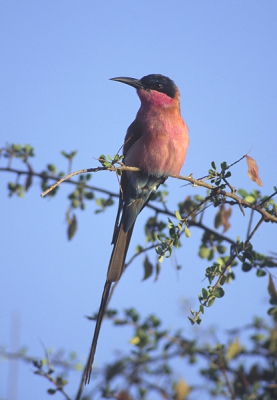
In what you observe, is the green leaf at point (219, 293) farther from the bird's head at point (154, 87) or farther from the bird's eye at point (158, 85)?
the bird's eye at point (158, 85)

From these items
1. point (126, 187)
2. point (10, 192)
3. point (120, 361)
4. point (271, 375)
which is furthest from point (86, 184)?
point (271, 375)

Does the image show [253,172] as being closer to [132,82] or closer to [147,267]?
[147,267]

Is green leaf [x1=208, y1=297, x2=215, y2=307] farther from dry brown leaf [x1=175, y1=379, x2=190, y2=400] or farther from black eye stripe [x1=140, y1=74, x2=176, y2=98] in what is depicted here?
black eye stripe [x1=140, y1=74, x2=176, y2=98]

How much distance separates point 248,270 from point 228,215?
1.17ft

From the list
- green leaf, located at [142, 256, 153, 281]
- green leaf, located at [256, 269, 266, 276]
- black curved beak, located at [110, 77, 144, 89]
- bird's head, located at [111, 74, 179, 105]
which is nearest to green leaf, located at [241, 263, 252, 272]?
green leaf, located at [256, 269, 266, 276]

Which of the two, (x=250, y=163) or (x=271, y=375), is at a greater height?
Result: (x=250, y=163)

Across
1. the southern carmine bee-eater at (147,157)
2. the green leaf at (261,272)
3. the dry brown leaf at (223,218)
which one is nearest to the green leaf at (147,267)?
the southern carmine bee-eater at (147,157)

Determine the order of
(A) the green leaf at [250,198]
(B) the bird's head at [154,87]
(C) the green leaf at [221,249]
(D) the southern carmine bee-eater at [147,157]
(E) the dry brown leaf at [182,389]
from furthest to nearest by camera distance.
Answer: (B) the bird's head at [154,87]
(D) the southern carmine bee-eater at [147,157]
(C) the green leaf at [221,249]
(A) the green leaf at [250,198]
(E) the dry brown leaf at [182,389]

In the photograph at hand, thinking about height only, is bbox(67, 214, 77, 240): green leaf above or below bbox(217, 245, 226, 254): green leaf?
above

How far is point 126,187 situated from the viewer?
3154mm

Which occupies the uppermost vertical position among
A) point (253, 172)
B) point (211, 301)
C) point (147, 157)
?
point (147, 157)

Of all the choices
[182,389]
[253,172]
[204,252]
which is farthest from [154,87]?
[182,389]

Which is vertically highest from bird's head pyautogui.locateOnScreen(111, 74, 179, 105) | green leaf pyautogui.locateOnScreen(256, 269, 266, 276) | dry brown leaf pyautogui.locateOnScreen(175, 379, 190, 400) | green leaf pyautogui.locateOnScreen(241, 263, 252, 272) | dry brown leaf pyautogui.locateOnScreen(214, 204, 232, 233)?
bird's head pyautogui.locateOnScreen(111, 74, 179, 105)

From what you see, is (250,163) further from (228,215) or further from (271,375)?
(271,375)
